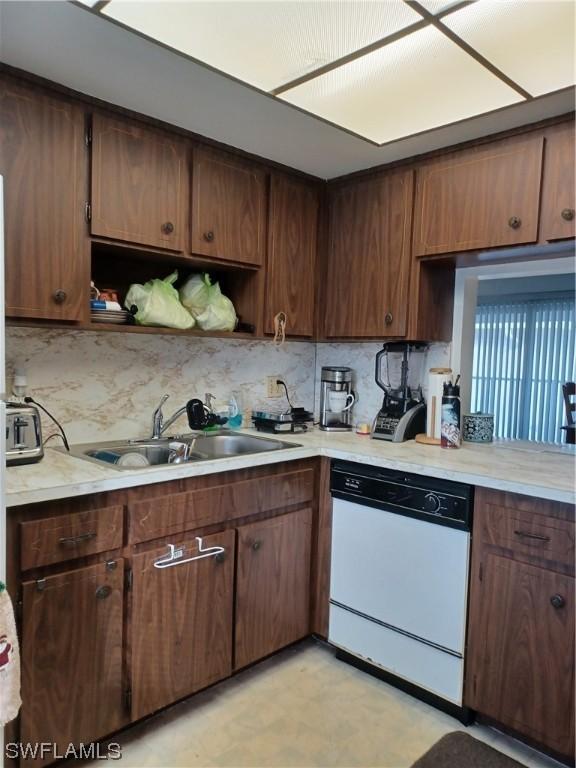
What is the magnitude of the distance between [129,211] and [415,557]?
5.63 feet

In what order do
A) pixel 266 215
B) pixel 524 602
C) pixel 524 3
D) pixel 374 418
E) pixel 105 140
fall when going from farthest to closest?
pixel 374 418
pixel 266 215
pixel 105 140
pixel 524 602
pixel 524 3

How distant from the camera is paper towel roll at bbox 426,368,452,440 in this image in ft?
8.15

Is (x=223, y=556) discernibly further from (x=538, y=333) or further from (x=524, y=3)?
(x=538, y=333)

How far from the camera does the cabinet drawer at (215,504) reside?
175cm

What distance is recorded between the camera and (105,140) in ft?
6.29

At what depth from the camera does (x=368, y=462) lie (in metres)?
2.16

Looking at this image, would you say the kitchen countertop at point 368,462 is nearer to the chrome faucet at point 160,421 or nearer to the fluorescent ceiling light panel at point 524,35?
the chrome faucet at point 160,421

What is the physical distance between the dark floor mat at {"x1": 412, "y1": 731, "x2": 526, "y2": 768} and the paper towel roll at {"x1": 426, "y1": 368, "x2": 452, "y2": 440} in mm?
1450

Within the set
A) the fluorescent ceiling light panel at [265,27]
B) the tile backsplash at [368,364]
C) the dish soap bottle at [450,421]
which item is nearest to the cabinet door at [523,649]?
the dish soap bottle at [450,421]

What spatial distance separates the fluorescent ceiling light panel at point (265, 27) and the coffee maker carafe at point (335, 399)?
5.13 feet

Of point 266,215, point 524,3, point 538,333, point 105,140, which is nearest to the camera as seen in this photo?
point 524,3

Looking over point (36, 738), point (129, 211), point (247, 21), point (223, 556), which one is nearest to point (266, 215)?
point (129, 211)

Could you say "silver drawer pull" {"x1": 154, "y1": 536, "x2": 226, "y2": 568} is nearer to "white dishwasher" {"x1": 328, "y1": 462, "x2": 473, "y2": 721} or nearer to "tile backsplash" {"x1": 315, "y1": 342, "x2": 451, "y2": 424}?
"white dishwasher" {"x1": 328, "y1": 462, "x2": 473, "y2": 721}

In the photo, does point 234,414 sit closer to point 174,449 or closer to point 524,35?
point 174,449
